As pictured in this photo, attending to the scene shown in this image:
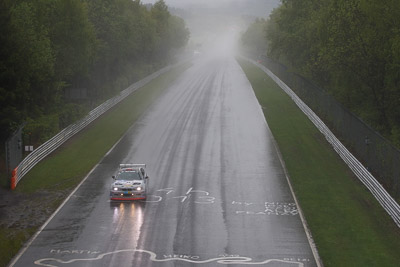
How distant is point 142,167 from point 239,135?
55.0 feet

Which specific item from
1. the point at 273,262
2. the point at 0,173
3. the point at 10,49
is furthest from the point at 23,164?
the point at 273,262

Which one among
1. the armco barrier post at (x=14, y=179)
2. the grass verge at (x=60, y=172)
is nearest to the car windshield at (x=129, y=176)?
the grass verge at (x=60, y=172)

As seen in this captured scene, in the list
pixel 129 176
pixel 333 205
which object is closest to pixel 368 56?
pixel 333 205

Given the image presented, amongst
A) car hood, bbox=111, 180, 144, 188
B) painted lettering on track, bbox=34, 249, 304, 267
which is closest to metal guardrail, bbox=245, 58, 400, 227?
painted lettering on track, bbox=34, 249, 304, 267

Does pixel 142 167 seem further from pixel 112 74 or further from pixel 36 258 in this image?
pixel 112 74

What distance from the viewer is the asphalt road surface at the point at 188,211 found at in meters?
23.5

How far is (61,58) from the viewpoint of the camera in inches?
2517

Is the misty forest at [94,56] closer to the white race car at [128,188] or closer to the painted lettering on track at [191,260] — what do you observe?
the white race car at [128,188]

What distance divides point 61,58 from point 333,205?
41008mm

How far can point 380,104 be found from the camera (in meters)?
53.2

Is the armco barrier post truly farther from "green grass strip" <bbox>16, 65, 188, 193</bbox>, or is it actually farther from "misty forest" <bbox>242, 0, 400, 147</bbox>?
"misty forest" <bbox>242, 0, 400, 147</bbox>

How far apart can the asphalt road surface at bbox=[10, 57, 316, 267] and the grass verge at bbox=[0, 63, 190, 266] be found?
2.63ft

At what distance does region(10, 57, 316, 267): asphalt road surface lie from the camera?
23.5 m

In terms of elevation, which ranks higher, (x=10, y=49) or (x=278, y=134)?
(x=10, y=49)
